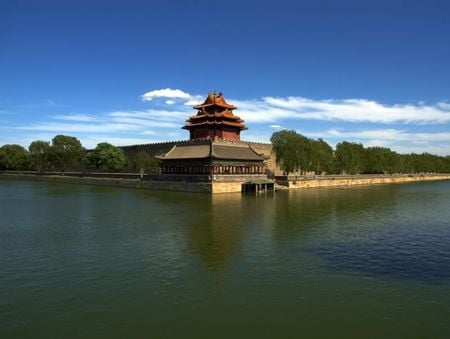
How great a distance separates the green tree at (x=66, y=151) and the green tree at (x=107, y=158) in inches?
420

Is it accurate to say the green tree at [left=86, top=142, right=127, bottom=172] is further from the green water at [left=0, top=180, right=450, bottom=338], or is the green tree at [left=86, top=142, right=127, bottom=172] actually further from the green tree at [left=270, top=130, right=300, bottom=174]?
the green water at [left=0, top=180, right=450, bottom=338]

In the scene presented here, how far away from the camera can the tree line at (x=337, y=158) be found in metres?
82.4

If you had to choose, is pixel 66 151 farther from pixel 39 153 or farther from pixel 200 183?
pixel 200 183

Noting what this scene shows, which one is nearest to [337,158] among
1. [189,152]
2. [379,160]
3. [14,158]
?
[379,160]

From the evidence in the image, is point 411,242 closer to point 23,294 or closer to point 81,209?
point 23,294

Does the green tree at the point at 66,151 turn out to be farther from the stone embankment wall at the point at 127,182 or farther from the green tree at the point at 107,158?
the green tree at the point at 107,158

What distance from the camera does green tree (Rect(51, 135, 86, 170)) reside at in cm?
9394

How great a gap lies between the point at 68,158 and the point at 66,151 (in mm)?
1679

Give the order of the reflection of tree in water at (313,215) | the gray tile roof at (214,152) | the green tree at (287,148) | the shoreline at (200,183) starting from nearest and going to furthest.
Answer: the reflection of tree in water at (313,215), the shoreline at (200,183), the gray tile roof at (214,152), the green tree at (287,148)

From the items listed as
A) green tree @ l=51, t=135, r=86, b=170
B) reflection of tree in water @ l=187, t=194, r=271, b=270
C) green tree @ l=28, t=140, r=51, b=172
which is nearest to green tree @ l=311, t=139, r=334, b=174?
reflection of tree in water @ l=187, t=194, r=271, b=270

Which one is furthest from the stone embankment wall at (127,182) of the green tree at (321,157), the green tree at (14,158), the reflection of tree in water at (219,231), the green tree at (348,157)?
the green tree at (348,157)

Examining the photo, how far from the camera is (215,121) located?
69.6m

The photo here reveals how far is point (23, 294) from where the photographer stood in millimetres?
14758

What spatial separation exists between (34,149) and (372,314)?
10457 centimetres
